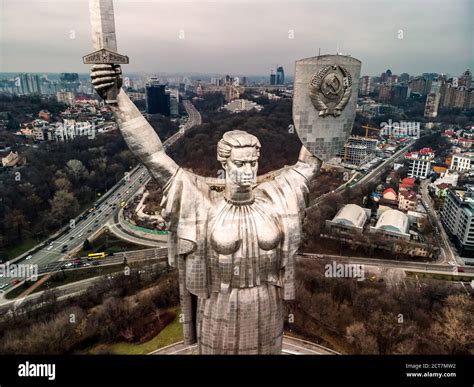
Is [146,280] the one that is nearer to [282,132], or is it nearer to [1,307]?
[1,307]

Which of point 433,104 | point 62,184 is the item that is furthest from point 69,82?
point 433,104

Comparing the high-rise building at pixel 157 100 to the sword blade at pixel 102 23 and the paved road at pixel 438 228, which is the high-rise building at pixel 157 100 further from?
the sword blade at pixel 102 23

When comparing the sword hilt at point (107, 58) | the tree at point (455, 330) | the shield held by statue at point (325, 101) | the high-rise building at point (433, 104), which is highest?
the sword hilt at point (107, 58)

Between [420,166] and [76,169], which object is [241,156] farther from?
[420,166]

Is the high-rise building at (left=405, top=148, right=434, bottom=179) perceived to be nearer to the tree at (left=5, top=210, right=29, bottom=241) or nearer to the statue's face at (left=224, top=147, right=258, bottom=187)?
the tree at (left=5, top=210, right=29, bottom=241)

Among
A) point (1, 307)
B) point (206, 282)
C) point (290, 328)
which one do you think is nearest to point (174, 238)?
point (206, 282)

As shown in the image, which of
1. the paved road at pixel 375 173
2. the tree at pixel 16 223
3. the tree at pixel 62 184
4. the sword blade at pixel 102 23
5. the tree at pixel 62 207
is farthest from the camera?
the paved road at pixel 375 173

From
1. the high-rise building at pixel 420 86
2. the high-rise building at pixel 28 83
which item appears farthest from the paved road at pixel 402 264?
the high-rise building at pixel 28 83
